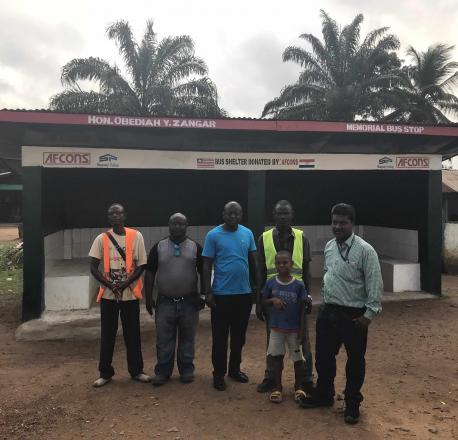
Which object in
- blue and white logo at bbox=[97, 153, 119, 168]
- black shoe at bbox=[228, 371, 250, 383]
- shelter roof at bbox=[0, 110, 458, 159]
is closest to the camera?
black shoe at bbox=[228, 371, 250, 383]

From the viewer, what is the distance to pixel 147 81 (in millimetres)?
20344

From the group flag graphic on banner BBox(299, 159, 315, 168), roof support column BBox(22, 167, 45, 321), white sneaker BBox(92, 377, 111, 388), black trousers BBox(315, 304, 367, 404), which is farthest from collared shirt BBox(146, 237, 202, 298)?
flag graphic on banner BBox(299, 159, 315, 168)

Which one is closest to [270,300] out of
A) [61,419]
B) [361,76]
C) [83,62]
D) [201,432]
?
[201,432]

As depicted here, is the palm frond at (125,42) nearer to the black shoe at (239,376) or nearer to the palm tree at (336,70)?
the palm tree at (336,70)

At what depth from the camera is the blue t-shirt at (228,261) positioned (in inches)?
156

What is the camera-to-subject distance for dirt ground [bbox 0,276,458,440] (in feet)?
10.9

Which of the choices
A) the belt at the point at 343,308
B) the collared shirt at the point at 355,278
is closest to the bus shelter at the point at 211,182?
the collared shirt at the point at 355,278

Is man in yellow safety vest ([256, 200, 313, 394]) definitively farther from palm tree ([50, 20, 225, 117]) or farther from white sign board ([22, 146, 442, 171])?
palm tree ([50, 20, 225, 117])

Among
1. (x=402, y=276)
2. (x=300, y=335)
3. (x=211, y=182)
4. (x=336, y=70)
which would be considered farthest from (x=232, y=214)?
(x=336, y=70)

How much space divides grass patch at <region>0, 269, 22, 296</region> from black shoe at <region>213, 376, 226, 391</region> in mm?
6292

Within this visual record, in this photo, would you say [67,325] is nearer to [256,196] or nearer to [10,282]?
[256,196]

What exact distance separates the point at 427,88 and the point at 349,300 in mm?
25013

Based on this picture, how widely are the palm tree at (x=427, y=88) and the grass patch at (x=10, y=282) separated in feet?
65.5

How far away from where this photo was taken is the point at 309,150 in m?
7.51
